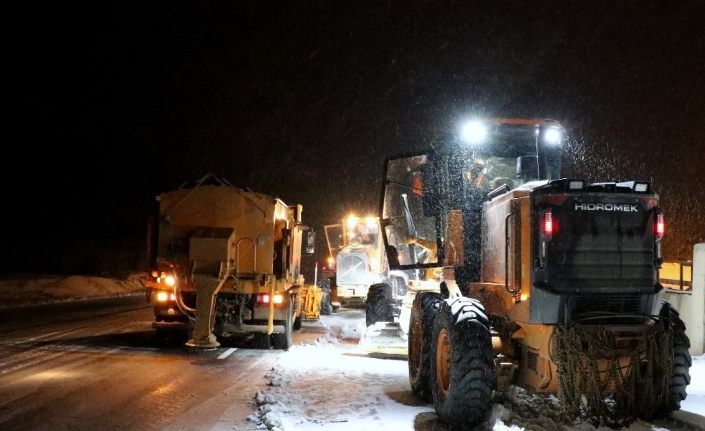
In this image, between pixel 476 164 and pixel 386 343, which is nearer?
pixel 476 164

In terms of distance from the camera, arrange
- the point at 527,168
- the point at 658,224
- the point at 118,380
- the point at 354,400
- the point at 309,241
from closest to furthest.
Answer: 1. the point at 658,224
2. the point at 354,400
3. the point at 527,168
4. the point at 118,380
5. the point at 309,241

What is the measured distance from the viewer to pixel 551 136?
361 inches

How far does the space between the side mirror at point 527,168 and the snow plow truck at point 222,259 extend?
6.34 metres

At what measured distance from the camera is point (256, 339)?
603 inches

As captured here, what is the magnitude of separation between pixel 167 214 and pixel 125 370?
3941 mm

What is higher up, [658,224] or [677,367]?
[658,224]

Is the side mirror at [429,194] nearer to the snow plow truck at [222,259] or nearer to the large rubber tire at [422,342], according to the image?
the large rubber tire at [422,342]

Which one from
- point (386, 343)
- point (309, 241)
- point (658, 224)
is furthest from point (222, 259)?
point (658, 224)

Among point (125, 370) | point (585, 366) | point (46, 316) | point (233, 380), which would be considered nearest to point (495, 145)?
point (585, 366)

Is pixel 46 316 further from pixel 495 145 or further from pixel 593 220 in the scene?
pixel 593 220

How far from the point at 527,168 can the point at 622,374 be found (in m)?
3.21

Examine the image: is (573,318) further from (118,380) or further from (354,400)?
(118,380)

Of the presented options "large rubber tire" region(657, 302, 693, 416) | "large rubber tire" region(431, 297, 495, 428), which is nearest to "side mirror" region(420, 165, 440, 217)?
"large rubber tire" region(431, 297, 495, 428)

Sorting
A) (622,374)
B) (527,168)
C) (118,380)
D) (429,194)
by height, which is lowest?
(118,380)
